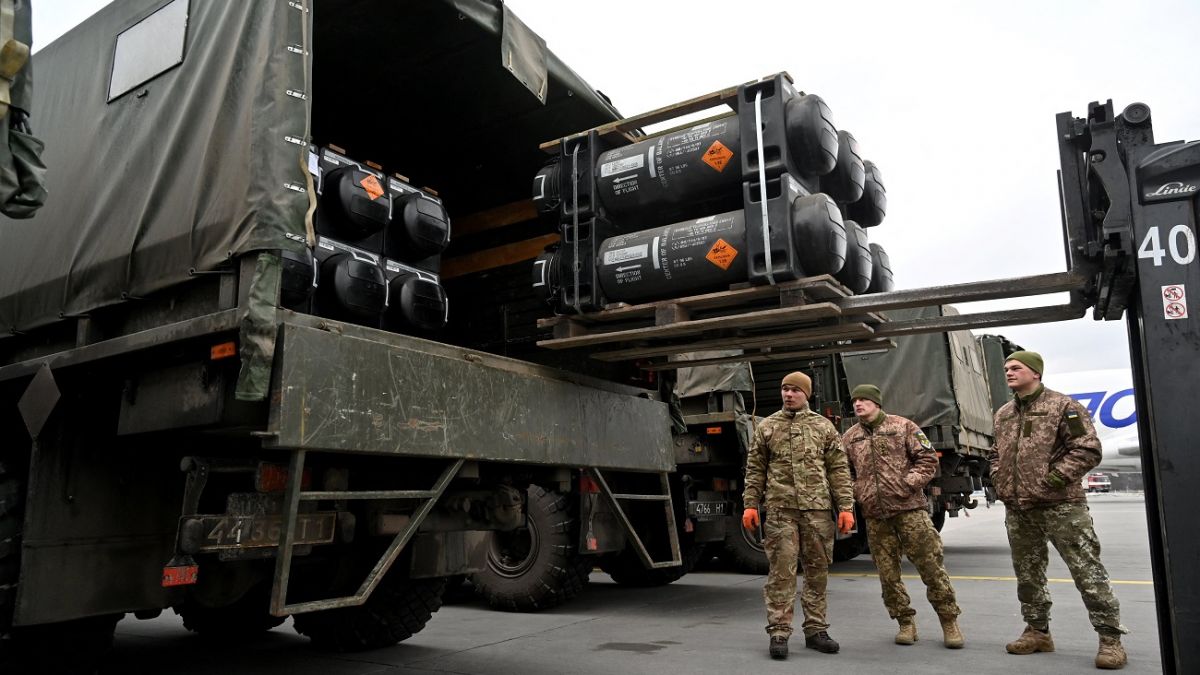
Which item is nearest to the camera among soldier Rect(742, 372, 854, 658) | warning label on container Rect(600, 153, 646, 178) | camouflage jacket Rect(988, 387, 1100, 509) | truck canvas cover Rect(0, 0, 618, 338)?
truck canvas cover Rect(0, 0, 618, 338)

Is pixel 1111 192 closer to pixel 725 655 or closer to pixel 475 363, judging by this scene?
pixel 475 363

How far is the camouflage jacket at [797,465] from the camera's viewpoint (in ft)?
17.8

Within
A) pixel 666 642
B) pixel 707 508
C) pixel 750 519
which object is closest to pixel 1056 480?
pixel 750 519

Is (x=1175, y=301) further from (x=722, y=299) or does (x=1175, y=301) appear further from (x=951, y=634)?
(x=951, y=634)

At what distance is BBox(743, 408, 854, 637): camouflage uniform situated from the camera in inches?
209

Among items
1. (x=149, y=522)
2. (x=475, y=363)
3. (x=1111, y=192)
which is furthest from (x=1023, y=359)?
(x=149, y=522)

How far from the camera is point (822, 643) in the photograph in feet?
17.0

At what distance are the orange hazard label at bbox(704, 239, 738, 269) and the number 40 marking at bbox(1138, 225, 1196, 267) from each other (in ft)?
5.66

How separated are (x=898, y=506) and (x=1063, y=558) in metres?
1.06

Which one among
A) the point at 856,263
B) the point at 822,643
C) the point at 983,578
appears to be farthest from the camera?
the point at 983,578

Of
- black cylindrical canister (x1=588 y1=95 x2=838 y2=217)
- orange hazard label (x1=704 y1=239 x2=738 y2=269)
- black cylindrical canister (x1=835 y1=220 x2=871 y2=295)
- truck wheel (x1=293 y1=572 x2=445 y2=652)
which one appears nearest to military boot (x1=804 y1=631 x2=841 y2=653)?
black cylindrical canister (x1=835 y1=220 x2=871 y2=295)

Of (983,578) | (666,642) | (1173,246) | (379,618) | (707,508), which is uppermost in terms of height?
(1173,246)

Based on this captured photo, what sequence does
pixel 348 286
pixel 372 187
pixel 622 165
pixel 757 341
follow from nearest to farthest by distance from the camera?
1. pixel 348 286
2. pixel 372 187
3. pixel 622 165
4. pixel 757 341

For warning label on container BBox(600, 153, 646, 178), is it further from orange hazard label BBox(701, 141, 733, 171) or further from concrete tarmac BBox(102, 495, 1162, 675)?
concrete tarmac BBox(102, 495, 1162, 675)
